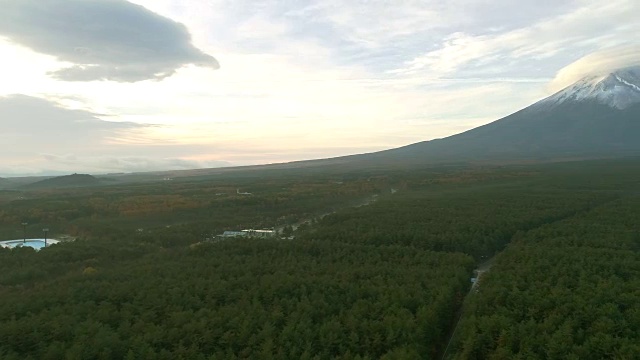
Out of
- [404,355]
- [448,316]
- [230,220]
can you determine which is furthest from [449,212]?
[404,355]

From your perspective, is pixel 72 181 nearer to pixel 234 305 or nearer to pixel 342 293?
pixel 234 305

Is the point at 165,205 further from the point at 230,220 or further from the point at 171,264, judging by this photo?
the point at 171,264

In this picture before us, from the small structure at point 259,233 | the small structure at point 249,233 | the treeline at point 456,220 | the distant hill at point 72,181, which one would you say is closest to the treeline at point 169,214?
the small structure at point 249,233

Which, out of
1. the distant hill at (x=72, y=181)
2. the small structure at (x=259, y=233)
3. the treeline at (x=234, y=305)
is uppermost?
the distant hill at (x=72, y=181)

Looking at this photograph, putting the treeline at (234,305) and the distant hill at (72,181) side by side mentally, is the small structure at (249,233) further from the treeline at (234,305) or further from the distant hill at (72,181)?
the distant hill at (72,181)

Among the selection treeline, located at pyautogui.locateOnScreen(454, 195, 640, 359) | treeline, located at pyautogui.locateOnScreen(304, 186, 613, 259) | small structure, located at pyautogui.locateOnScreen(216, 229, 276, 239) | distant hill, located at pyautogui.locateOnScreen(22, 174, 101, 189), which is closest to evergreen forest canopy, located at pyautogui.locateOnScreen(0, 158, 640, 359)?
treeline, located at pyautogui.locateOnScreen(454, 195, 640, 359)

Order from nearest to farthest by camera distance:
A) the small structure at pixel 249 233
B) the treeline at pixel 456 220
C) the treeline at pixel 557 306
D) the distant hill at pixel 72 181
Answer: the treeline at pixel 557 306
the treeline at pixel 456 220
the small structure at pixel 249 233
the distant hill at pixel 72 181
